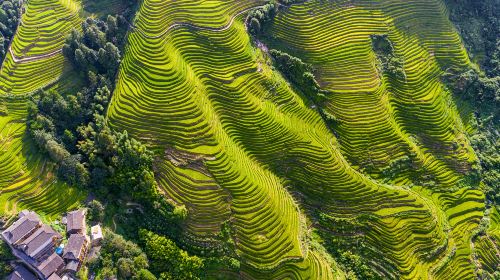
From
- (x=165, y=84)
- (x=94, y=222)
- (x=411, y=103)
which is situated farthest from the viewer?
(x=411, y=103)

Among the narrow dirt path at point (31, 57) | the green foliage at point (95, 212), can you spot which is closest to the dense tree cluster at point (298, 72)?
the green foliage at point (95, 212)

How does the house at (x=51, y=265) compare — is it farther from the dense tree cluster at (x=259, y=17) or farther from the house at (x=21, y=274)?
the dense tree cluster at (x=259, y=17)

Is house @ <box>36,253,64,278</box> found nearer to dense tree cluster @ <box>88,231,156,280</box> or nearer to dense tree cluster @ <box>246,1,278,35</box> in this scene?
dense tree cluster @ <box>88,231,156,280</box>

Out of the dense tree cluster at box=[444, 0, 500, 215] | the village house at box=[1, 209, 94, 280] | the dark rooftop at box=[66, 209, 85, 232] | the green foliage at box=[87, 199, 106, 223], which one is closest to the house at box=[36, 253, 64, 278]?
the village house at box=[1, 209, 94, 280]

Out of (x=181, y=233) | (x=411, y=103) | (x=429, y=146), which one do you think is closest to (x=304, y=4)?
(x=411, y=103)

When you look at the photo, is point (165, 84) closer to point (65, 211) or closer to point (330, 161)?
point (65, 211)

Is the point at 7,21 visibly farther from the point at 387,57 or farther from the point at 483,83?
the point at 483,83
